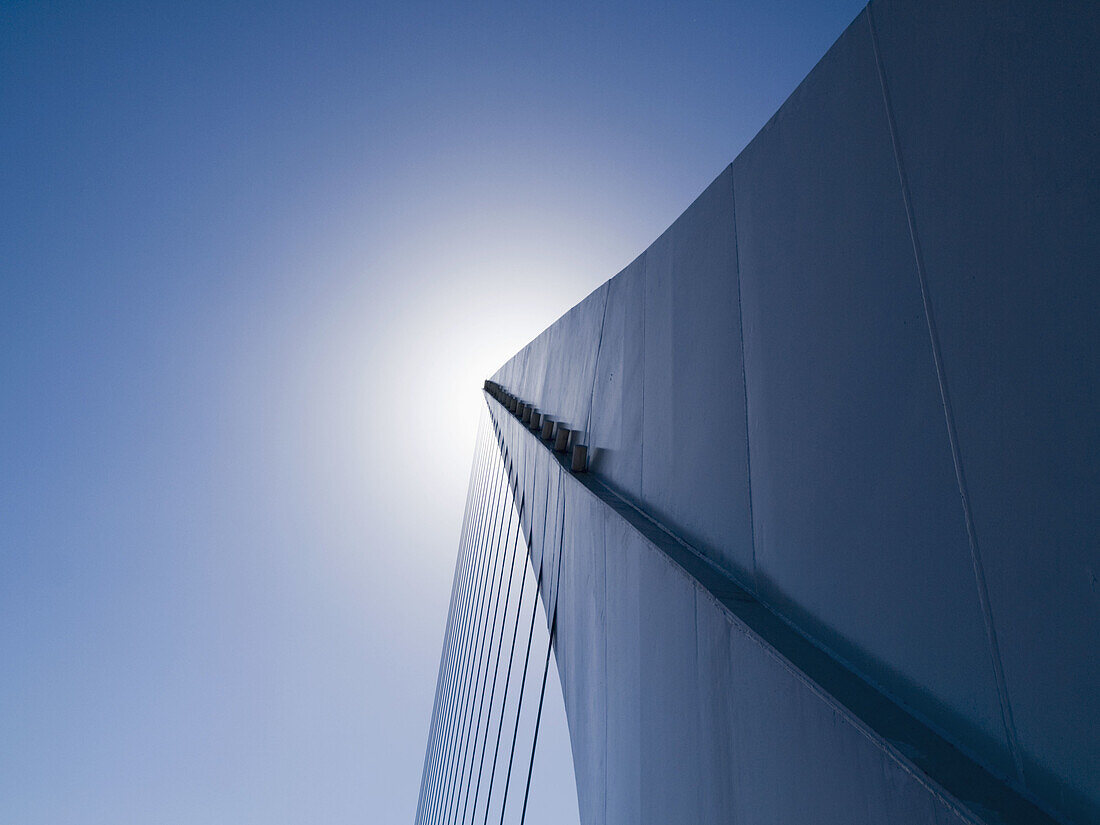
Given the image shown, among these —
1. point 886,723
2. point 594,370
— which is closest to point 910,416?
point 886,723

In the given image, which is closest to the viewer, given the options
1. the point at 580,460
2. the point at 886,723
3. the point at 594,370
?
the point at 886,723

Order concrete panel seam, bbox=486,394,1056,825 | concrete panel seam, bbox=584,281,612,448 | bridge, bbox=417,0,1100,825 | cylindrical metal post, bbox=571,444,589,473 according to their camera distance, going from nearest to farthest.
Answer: concrete panel seam, bbox=486,394,1056,825 → bridge, bbox=417,0,1100,825 → cylindrical metal post, bbox=571,444,589,473 → concrete panel seam, bbox=584,281,612,448

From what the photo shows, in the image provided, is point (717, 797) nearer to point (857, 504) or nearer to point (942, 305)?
point (857, 504)

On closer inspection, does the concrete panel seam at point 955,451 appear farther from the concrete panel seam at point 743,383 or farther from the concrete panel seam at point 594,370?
the concrete panel seam at point 594,370

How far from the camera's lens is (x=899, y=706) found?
244cm

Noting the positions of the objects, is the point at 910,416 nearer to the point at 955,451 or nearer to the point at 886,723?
the point at 955,451

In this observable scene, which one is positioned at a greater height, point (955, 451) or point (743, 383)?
point (743, 383)

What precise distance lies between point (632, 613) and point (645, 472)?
1.54m

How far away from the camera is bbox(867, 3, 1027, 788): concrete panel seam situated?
2.01 metres

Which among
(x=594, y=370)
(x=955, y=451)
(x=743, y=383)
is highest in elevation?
(x=594, y=370)

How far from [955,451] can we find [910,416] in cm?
28

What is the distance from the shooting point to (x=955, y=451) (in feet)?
7.79

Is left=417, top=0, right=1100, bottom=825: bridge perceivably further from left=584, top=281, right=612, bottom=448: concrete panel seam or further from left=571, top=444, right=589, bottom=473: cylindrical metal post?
left=584, top=281, right=612, bottom=448: concrete panel seam

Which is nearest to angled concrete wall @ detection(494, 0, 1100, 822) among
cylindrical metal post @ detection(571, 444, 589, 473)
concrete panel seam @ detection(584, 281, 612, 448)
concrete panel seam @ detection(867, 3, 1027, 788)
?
concrete panel seam @ detection(867, 3, 1027, 788)
